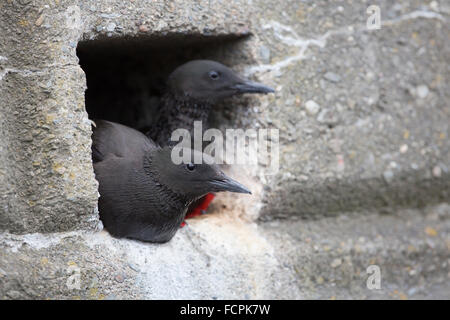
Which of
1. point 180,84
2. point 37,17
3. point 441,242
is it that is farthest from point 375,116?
point 37,17

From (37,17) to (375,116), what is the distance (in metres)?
1.86

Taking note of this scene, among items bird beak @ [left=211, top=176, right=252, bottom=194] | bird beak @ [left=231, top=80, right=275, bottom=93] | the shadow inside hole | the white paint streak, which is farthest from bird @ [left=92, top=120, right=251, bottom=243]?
the shadow inside hole

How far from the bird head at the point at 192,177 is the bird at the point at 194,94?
0.55m

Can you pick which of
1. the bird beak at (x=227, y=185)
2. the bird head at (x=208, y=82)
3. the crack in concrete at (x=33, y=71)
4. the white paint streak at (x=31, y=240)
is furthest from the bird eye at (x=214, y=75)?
the white paint streak at (x=31, y=240)

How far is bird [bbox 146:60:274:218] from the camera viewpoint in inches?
144

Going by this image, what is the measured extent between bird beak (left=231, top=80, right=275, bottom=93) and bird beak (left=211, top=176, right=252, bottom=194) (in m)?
0.56

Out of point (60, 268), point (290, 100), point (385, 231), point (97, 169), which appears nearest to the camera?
point (60, 268)

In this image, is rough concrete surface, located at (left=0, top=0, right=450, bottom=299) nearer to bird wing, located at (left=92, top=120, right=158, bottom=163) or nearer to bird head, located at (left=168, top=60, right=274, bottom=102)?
bird head, located at (left=168, top=60, right=274, bottom=102)

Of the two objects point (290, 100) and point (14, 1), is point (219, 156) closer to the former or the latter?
point (290, 100)

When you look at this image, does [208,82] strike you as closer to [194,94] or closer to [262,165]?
[194,94]

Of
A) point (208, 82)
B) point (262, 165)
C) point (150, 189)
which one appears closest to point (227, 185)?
point (150, 189)

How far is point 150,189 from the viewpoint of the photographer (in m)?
3.25
